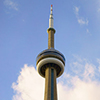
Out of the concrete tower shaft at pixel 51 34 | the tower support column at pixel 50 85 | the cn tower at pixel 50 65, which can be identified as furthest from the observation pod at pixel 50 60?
the concrete tower shaft at pixel 51 34

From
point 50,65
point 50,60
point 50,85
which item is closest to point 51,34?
point 50,60

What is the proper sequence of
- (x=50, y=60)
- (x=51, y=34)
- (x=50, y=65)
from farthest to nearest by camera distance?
(x=51, y=34) < (x=50, y=65) < (x=50, y=60)

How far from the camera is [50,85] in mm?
72500

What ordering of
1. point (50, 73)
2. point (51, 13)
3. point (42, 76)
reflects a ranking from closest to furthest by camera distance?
1. point (50, 73)
2. point (42, 76)
3. point (51, 13)

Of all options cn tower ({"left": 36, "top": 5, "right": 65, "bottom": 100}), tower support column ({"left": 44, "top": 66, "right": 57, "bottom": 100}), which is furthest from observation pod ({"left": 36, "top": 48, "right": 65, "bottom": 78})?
tower support column ({"left": 44, "top": 66, "right": 57, "bottom": 100})

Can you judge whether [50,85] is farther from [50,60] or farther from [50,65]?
[50,60]

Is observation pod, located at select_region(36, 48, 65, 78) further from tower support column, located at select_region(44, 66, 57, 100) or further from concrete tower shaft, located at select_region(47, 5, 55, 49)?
concrete tower shaft, located at select_region(47, 5, 55, 49)

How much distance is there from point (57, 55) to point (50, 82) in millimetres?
12650

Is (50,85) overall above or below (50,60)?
below

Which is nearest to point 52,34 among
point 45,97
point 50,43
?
point 50,43

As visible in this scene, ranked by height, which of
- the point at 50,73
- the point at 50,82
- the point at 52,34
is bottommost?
the point at 50,82

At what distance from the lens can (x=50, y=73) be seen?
76.6 meters

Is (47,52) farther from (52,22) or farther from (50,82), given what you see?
(52,22)

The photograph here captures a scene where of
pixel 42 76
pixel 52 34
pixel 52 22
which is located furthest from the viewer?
pixel 52 22
